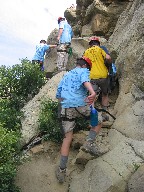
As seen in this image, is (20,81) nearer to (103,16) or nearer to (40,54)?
(40,54)

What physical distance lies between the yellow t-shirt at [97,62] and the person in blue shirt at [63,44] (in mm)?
4608

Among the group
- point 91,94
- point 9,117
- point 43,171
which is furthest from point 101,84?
point 43,171

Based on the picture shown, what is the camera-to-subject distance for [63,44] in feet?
57.2

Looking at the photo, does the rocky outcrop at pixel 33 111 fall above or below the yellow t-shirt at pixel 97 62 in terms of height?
below

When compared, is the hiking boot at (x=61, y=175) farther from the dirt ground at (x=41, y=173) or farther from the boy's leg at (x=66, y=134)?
the dirt ground at (x=41, y=173)

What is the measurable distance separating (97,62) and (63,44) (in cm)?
517

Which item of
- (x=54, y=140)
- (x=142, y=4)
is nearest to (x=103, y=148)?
(x=54, y=140)

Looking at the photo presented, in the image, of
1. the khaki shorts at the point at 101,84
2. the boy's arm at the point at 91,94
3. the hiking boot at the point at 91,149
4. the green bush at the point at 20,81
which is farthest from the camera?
the green bush at the point at 20,81

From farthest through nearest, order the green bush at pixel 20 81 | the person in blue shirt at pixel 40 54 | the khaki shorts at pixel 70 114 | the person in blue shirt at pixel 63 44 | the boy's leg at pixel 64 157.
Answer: the person in blue shirt at pixel 40 54, the person in blue shirt at pixel 63 44, the green bush at pixel 20 81, the khaki shorts at pixel 70 114, the boy's leg at pixel 64 157

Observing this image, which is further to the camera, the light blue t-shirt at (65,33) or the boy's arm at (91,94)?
the light blue t-shirt at (65,33)

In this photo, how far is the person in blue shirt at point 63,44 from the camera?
17.2 m

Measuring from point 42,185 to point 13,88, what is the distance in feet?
20.4

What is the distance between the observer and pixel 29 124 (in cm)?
1270

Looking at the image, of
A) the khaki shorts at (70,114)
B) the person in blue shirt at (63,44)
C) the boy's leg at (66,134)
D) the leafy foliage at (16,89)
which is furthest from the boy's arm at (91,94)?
the person in blue shirt at (63,44)
